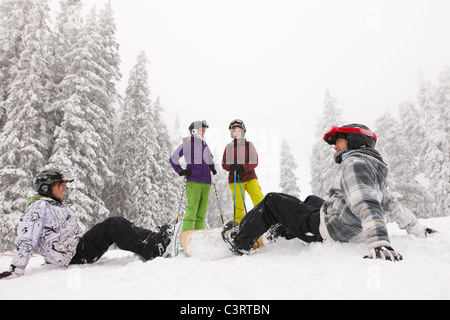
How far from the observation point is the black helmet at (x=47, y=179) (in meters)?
3.59

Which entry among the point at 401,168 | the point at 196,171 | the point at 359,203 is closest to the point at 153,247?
the point at 196,171

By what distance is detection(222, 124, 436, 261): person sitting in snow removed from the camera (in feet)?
7.89

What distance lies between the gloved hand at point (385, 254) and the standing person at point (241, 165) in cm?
314

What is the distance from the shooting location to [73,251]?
3645 mm

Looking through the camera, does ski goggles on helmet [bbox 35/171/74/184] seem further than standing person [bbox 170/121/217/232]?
No

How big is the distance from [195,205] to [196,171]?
707mm

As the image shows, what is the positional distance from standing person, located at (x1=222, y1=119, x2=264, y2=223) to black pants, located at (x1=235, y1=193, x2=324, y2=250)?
203 centimetres

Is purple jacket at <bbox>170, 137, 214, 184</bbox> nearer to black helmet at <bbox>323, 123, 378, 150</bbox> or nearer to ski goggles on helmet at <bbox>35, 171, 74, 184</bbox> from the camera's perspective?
ski goggles on helmet at <bbox>35, 171, 74, 184</bbox>

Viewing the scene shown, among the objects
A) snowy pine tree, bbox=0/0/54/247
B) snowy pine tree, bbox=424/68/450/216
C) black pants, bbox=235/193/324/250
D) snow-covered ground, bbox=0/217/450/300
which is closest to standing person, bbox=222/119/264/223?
black pants, bbox=235/193/324/250

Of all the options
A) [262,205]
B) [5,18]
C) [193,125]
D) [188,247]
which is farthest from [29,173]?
[262,205]

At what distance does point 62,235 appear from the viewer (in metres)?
3.55

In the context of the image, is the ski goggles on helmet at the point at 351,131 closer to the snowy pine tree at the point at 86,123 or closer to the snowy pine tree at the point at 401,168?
the snowy pine tree at the point at 86,123

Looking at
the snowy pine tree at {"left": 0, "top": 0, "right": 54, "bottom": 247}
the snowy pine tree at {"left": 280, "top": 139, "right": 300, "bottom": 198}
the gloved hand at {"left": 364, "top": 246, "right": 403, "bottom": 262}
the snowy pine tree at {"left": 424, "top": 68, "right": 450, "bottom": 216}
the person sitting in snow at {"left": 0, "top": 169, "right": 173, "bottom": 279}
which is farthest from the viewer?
the snowy pine tree at {"left": 280, "top": 139, "right": 300, "bottom": 198}

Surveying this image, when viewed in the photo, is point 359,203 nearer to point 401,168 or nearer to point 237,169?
point 237,169
